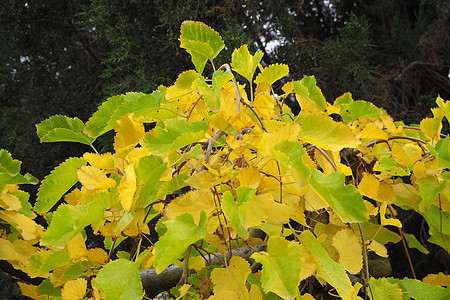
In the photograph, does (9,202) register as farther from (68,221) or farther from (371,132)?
(371,132)

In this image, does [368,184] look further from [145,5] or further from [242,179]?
[145,5]

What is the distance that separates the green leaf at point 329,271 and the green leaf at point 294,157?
97 millimetres

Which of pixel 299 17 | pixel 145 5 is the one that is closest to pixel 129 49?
pixel 145 5

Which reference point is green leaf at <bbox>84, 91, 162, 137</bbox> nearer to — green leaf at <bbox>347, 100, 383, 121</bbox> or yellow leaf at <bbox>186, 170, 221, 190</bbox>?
yellow leaf at <bbox>186, 170, 221, 190</bbox>

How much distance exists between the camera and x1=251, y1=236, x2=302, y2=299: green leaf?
0.40 m

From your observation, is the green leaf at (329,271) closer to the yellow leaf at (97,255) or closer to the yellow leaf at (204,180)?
the yellow leaf at (204,180)

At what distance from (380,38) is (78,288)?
2.85 meters

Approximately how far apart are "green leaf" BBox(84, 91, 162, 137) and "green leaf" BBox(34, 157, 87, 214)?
50mm

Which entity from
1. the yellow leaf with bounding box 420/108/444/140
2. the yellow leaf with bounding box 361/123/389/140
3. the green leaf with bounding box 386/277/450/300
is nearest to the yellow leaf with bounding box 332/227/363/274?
the green leaf with bounding box 386/277/450/300

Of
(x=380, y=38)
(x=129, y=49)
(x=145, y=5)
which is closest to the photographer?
(x=129, y=49)

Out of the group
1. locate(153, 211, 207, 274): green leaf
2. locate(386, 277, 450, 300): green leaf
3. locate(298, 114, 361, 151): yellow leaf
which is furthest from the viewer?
locate(386, 277, 450, 300): green leaf

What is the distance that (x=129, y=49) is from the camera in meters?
2.13

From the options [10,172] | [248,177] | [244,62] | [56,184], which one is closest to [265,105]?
[244,62]

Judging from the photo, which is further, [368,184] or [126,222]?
[368,184]
